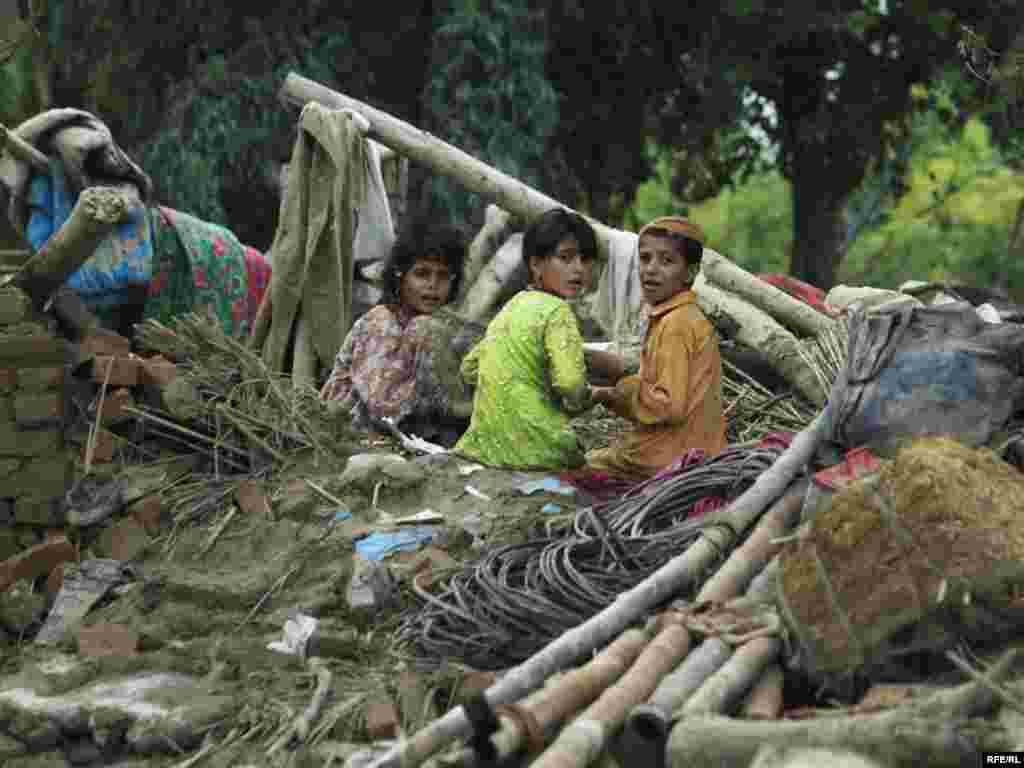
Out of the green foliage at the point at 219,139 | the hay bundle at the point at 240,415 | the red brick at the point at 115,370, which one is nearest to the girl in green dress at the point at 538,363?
the hay bundle at the point at 240,415

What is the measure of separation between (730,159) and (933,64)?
92.0 inches

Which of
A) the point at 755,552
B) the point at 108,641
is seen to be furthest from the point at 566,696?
the point at 108,641

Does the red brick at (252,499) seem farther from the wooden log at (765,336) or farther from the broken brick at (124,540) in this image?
the wooden log at (765,336)

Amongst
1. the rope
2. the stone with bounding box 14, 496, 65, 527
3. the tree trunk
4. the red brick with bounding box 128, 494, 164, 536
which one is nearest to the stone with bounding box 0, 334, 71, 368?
the stone with bounding box 14, 496, 65, 527

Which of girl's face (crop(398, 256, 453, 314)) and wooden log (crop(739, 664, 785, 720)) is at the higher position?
girl's face (crop(398, 256, 453, 314))

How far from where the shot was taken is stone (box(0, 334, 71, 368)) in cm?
579

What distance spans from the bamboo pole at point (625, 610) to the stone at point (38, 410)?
2577 mm

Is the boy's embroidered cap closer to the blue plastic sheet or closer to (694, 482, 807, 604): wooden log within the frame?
(694, 482, 807, 604): wooden log

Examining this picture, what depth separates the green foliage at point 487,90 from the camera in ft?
40.3

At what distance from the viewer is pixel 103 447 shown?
19.6ft

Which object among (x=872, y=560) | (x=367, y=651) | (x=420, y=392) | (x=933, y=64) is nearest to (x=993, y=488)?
(x=872, y=560)

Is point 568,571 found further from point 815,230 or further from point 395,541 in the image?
point 815,230

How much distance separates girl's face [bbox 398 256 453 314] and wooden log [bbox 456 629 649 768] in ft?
9.27

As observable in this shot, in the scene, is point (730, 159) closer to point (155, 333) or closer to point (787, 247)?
point (155, 333)
